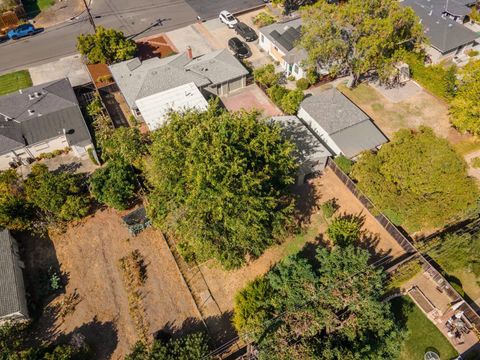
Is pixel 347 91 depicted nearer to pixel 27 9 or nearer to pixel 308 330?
pixel 308 330

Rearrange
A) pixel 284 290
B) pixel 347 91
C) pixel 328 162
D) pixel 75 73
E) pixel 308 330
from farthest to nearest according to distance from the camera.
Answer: pixel 75 73, pixel 347 91, pixel 328 162, pixel 284 290, pixel 308 330

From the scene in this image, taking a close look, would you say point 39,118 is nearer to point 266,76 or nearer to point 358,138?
point 266,76

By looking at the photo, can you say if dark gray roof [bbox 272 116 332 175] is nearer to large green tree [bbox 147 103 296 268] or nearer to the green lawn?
large green tree [bbox 147 103 296 268]

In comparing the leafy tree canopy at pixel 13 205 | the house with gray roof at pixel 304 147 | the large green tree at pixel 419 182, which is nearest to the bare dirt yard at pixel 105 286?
the leafy tree canopy at pixel 13 205

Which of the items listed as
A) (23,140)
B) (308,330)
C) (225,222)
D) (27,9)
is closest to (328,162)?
(225,222)

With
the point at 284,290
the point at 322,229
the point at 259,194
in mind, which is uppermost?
the point at 259,194

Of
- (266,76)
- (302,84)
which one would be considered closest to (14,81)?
(266,76)
